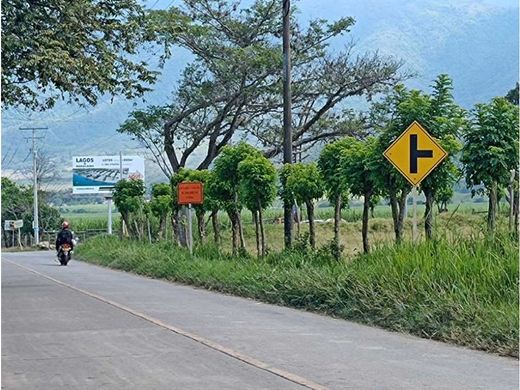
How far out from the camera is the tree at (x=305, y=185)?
23.8 meters

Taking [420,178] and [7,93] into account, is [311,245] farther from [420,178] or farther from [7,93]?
[7,93]

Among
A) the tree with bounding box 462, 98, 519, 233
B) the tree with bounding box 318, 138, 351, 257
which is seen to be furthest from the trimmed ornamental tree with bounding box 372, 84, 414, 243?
the tree with bounding box 318, 138, 351, 257

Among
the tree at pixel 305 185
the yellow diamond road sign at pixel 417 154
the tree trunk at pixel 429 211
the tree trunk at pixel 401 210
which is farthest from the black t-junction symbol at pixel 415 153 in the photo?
the tree at pixel 305 185

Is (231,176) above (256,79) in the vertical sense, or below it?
below

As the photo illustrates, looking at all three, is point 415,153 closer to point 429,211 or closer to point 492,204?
point 492,204

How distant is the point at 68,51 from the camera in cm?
2050

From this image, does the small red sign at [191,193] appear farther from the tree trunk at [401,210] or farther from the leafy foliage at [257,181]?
the tree trunk at [401,210]

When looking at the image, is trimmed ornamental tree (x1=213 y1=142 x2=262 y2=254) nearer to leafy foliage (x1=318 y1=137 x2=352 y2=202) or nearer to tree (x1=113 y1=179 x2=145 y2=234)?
leafy foliage (x1=318 y1=137 x2=352 y2=202)

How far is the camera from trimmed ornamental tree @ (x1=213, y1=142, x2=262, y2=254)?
2623cm

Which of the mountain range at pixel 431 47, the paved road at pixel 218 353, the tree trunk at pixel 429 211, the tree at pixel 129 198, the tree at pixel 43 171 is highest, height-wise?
the mountain range at pixel 431 47

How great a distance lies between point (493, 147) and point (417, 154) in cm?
135

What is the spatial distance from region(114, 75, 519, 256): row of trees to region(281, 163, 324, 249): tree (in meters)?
0.03

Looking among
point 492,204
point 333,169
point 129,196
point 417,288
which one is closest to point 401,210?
point 492,204

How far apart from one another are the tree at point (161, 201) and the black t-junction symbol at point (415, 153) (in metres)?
24.1
